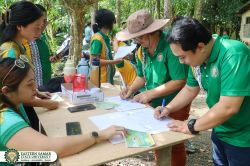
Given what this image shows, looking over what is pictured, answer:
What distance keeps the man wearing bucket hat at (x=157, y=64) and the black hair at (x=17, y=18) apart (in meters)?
0.85

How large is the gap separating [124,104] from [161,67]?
0.45m

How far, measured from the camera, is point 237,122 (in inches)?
70.4

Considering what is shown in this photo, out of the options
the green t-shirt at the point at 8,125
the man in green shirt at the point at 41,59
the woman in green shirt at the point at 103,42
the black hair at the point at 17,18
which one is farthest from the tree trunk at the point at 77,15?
the green t-shirt at the point at 8,125

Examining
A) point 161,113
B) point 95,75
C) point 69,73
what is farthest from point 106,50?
point 161,113

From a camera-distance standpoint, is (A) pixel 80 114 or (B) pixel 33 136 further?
(A) pixel 80 114

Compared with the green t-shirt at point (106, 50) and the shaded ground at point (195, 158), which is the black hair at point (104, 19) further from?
the shaded ground at point (195, 158)

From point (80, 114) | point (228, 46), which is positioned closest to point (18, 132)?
point (80, 114)

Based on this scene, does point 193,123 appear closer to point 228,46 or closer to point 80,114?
point 228,46

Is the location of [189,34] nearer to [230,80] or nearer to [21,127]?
[230,80]

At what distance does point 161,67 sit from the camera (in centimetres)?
249

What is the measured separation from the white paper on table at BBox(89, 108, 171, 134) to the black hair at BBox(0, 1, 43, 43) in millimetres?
1163

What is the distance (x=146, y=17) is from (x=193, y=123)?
1.09 meters

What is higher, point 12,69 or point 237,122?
point 12,69

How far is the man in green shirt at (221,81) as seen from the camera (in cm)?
162
